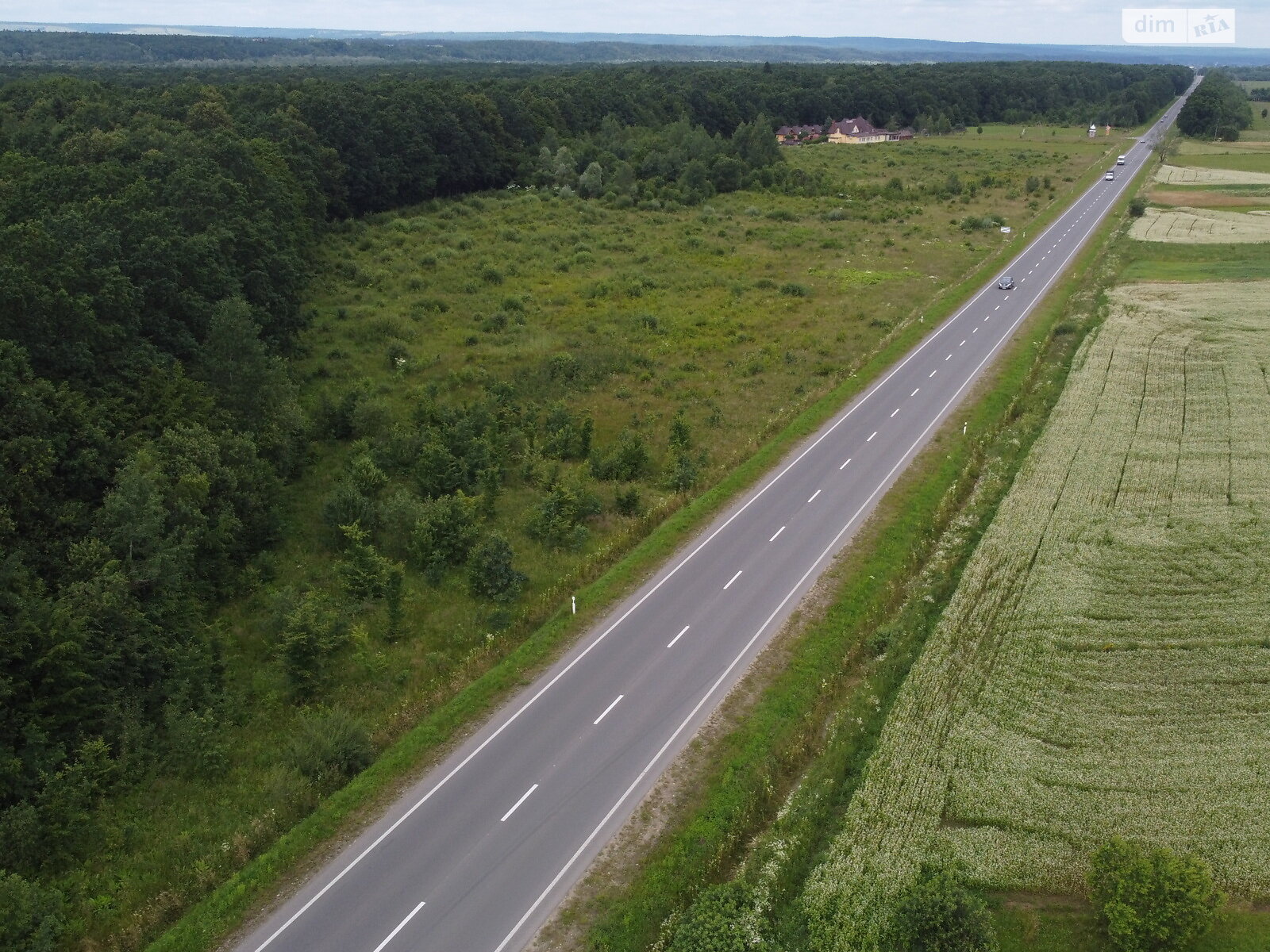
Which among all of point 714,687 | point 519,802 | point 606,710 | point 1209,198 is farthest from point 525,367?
point 1209,198

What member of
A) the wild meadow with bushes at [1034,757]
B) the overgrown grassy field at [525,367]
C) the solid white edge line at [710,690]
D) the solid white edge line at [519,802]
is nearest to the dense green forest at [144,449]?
the overgrown grassy field at [525,367]

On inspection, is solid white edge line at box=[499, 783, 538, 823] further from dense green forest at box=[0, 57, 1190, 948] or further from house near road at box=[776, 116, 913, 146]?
house near road at box=[776, 116, 913, 146]

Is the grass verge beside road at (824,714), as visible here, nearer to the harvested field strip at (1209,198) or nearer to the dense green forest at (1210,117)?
the harvested field strip at (1209,198)

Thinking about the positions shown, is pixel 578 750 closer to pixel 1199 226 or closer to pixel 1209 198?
pixel 1199 226

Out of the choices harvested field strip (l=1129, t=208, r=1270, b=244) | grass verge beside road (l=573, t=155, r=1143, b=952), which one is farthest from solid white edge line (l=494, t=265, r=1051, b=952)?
harvested field strip (l=1129, t=208, r=1270, b=244)

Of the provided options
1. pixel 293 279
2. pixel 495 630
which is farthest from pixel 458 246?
pixel 495 630

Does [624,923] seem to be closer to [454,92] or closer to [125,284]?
[125,284]
